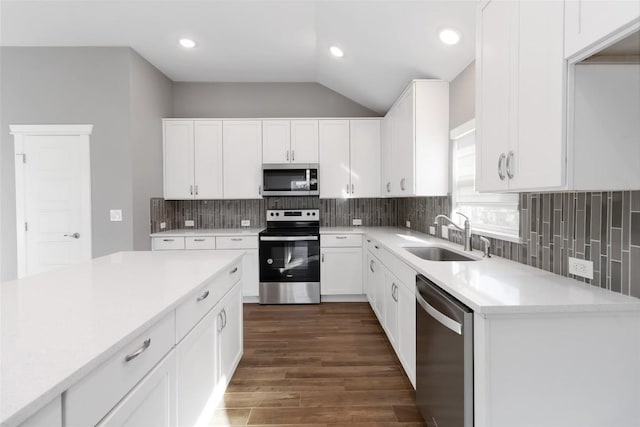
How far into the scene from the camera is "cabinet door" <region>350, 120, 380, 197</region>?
4512mm

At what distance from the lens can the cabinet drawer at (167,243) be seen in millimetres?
4031

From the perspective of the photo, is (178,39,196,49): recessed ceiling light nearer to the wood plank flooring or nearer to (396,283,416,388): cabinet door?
the wood plank flooring

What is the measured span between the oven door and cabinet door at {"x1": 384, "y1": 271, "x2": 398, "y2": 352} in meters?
1.34

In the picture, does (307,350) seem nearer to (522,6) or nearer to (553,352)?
(553,352)

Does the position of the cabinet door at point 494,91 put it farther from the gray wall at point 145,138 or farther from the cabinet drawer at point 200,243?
the gray wall at point 145,138

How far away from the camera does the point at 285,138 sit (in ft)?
14.7

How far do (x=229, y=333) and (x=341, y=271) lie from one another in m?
2.11

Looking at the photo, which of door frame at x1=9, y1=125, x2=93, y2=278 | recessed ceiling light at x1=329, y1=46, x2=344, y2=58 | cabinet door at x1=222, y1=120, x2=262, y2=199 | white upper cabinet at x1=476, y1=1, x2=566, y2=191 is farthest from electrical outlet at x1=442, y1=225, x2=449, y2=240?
door frame at x1=9, y1=125, x2=93, y2=278

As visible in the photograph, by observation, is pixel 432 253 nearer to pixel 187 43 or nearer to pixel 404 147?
pixel 404 147

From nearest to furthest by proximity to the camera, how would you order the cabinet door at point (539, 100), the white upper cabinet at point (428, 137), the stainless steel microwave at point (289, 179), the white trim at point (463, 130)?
1. the cabinet door at point (539, 100)
2. the white trim at point (463, 130)
3. the white upper cabinet at point (428, 137)
4. the stainless steel microwave at point (289, 179)

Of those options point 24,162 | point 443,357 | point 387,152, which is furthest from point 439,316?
point 24,162

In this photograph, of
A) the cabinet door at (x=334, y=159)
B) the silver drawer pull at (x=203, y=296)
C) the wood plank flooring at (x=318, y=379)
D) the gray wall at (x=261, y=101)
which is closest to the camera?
the silver drawer pull at (x=203, y=296)

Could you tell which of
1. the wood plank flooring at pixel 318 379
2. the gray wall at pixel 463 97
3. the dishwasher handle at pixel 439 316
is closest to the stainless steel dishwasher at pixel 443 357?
the dishwasher handle at pixel 439 316

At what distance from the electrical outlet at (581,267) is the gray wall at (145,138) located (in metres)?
3.74
